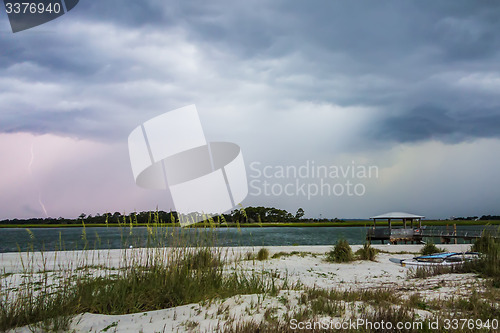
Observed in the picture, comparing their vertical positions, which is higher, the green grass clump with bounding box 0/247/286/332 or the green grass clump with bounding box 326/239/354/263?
the green grass clump with bounding box 0/247/286/332

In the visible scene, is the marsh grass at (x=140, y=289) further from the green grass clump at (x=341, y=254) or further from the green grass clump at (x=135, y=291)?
the green grass clump at (x=341, y=254)

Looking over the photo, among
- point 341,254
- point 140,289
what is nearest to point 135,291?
point 140,289

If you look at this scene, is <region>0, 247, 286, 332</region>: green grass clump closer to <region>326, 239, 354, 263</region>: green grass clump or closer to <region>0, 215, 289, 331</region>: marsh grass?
<region>0, 215, 289, 331</region>: marsh grass

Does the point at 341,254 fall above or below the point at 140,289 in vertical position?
below

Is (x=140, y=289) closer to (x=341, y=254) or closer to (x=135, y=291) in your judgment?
(x=135, y=291)

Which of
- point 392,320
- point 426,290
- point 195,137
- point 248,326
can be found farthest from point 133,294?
point 195,137

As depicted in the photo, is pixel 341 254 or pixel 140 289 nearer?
pixel 140 289

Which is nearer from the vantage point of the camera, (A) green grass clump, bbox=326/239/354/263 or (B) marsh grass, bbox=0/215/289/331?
(B) marsh grass, bbox=0/215/289/331

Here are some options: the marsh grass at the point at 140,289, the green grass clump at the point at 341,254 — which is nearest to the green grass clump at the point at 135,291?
the marsh grass at the point at 140,289

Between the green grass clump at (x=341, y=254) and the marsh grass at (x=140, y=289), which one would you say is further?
the green grass clump at (x=341, y=254)

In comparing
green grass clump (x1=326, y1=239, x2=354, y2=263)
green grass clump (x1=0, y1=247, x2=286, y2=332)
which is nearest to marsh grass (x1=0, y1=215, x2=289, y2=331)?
green grass clump (x1=0, y1=247, x2=286, y2=332)

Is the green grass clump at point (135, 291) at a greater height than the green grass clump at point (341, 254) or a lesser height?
greater

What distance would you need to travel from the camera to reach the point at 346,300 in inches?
192

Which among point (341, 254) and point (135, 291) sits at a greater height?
point (135, 291)
